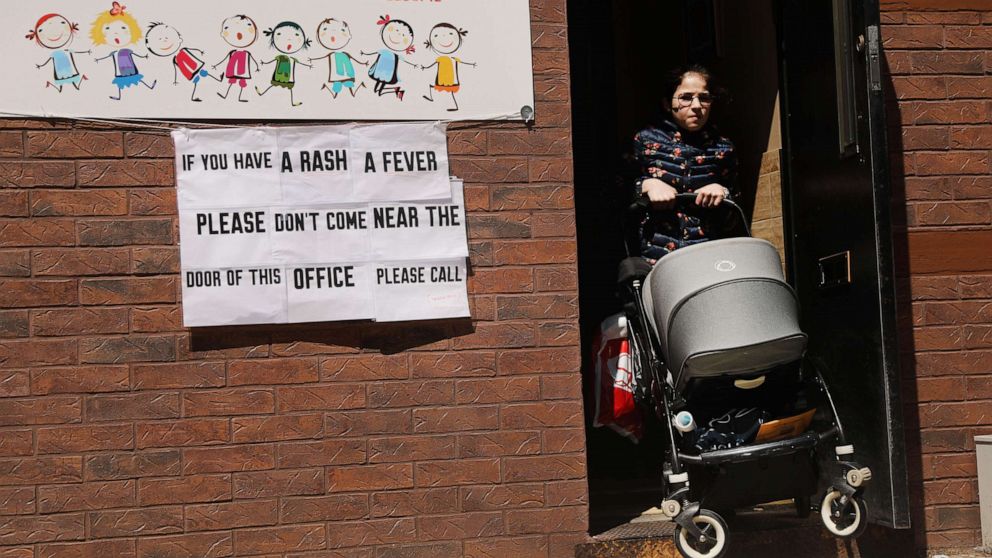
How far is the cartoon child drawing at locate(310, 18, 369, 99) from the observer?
5.18 m

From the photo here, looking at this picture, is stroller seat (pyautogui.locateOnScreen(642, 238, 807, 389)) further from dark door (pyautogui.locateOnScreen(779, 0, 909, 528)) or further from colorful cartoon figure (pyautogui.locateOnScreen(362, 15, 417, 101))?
colorful cartoon figure (pyautogui.locateOnScreen(362, 15, 417, 101))

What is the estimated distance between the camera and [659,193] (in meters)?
5.46

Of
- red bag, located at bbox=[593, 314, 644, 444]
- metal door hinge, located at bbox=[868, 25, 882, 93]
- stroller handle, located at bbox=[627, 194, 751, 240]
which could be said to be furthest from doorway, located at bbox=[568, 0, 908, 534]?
red bag, located at bbox=[593, 314, 644, 444]

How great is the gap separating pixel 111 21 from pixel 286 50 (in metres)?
0.72

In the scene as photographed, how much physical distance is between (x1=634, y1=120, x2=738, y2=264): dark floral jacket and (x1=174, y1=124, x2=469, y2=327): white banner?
0.96m

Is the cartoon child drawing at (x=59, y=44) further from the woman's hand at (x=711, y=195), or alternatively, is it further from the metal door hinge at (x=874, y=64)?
the metal door hinge at (x=874, y=64)

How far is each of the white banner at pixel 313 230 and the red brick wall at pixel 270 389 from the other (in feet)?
0.29

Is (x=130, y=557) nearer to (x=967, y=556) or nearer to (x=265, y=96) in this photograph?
(x=265, y=96)

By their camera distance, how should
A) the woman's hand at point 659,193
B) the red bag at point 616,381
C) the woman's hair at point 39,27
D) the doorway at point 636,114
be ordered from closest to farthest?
the woman's hair at point 39,27, the woman's hand at point 659,193, the red bag at point 616,381, the doorway at point 636,114

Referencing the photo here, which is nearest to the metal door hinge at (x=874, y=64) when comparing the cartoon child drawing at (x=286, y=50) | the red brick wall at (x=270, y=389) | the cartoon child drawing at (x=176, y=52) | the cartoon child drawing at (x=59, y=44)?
the red brick wall at (x=270, y=389)

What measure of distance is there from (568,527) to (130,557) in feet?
6.10

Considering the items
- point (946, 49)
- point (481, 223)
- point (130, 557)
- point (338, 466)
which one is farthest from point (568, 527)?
point (946, 49)

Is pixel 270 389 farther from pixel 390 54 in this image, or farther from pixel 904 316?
pixel 904 316

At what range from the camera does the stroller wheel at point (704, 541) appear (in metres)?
4.89
